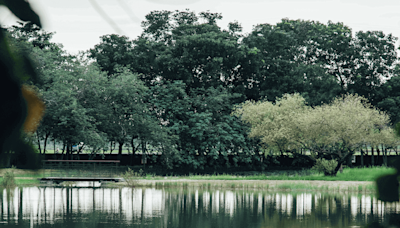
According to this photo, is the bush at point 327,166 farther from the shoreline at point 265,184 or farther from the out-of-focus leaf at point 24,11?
the out-of-focus leaf at point 24,11

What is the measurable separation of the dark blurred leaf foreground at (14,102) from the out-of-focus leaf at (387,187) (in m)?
0.94

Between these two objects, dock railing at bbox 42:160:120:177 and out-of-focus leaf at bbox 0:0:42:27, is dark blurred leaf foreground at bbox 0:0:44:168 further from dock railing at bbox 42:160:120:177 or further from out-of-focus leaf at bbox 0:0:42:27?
dock railing at bbox 42:160:120:177

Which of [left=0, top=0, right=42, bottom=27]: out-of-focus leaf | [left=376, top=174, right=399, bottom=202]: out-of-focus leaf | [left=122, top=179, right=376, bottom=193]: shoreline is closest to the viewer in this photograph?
[left=0, top=0, right=42, bottom=27]: out-of-focus leaf

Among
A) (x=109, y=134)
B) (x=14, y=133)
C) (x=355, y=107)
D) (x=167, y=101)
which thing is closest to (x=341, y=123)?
(x=355, y=107)

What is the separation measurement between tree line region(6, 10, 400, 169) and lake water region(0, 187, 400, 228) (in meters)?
→ 6.85

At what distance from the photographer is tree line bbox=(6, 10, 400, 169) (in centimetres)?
3747

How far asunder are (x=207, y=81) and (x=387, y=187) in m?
41.4

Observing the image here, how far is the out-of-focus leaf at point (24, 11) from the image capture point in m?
1.14

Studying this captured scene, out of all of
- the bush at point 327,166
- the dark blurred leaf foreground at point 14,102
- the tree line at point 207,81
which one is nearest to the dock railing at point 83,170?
the tree line at point 207,81

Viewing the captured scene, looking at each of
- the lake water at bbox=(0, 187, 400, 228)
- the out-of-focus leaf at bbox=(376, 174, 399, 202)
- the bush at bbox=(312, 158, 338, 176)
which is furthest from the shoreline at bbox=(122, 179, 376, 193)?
the out-of-focus leaf at bbox=(376, 174, 399, 202)

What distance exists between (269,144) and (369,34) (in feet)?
56.6

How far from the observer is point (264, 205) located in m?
25.2

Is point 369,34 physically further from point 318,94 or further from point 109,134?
point 109,134

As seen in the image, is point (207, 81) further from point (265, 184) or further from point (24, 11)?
point (24, 11)
